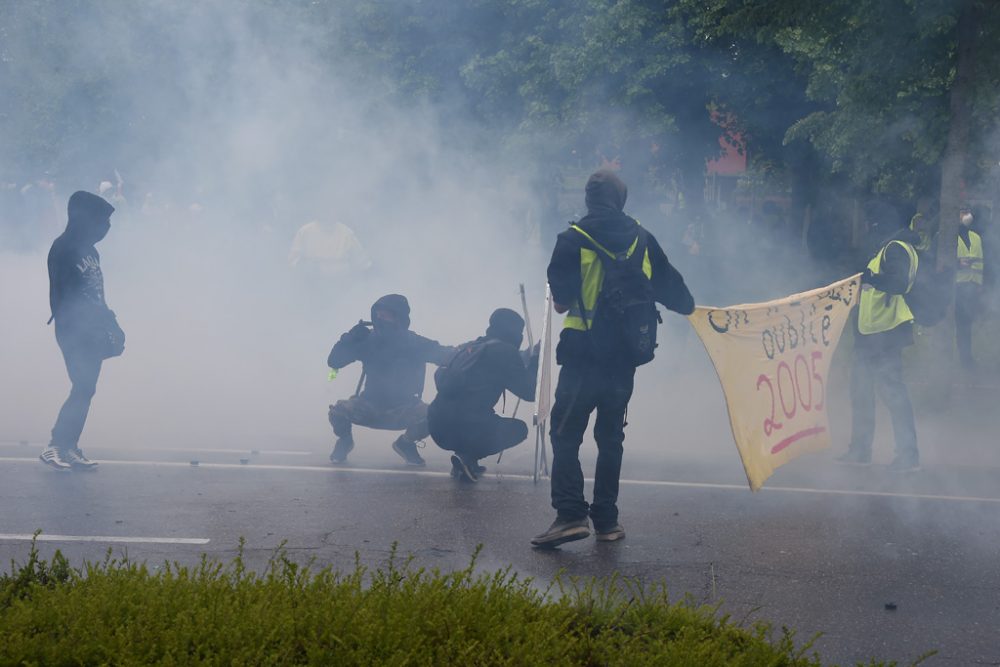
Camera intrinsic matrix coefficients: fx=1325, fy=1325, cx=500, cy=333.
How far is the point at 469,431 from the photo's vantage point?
7598mm

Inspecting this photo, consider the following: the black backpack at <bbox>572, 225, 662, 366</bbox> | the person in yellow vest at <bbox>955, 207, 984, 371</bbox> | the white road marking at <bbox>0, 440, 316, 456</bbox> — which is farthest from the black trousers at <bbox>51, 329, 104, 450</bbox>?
the person in yellow vest at <bbox>955, 207, 984, 371</bbox>

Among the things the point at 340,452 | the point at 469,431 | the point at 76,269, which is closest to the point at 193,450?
the point at 340,452

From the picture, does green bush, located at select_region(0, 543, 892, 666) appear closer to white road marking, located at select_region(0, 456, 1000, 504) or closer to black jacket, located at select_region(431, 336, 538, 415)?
black jacket, located at select_region(431, 336, 538, 415)

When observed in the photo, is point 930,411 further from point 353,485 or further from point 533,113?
point 533,113

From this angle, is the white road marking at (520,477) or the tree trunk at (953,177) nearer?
the white road marking at (520,477)

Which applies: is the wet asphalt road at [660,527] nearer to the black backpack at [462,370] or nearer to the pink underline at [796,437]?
the pink underline at [796,437]

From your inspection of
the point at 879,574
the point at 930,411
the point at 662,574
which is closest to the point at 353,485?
the point at 662,574

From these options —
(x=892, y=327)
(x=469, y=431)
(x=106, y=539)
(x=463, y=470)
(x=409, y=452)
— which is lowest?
(x=106, y=539)

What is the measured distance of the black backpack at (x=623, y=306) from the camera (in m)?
5.77

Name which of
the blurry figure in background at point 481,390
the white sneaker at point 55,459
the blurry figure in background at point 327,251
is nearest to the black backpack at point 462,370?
the blurry figure in background at point 481,390

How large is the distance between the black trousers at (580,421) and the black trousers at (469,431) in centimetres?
163

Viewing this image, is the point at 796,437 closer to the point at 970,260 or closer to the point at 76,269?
the point at 76,269

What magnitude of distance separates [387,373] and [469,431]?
115 centimetres

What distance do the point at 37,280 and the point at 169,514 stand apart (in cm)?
1556
